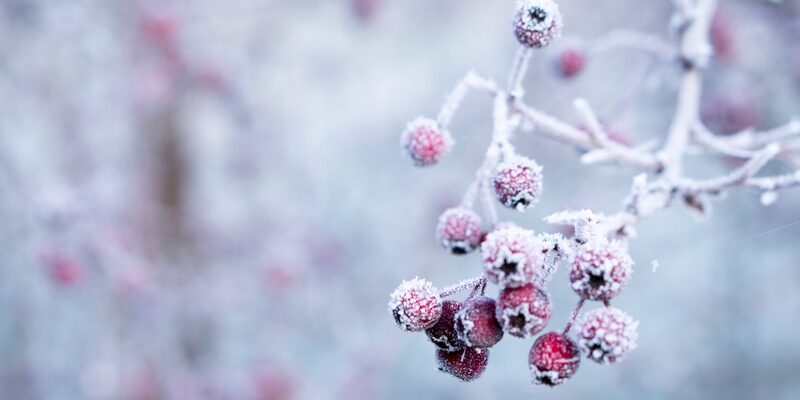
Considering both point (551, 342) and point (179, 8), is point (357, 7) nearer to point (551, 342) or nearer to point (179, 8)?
point (179, 8)

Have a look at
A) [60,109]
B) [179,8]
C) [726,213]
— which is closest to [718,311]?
[726,213]

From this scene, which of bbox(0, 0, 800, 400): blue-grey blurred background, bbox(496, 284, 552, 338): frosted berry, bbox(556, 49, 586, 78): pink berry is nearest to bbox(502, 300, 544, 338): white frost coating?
bbox(496, 284, 552, 338): frosted berry

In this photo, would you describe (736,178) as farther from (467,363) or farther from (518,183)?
(467,363)

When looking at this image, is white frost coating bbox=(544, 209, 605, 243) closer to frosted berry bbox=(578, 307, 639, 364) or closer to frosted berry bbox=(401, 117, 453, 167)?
frosted berry bbox=(578, 307, 639, 364)

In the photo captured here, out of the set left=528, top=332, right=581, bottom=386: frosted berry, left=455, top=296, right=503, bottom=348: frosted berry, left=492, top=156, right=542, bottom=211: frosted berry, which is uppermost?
left=492, top=156, right=542, bottom=211: frosted berry

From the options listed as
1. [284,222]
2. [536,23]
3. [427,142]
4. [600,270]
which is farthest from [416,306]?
[284,222]
